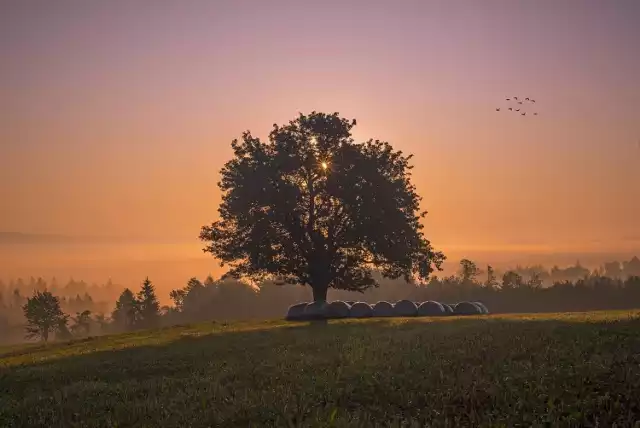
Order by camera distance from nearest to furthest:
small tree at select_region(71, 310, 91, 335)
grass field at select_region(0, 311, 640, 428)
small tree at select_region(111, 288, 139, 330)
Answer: grass field at select_region(0, 311, 640, 428), small tree at select_region(111, 288, 139, 330), small tree at select_region(71, 310, 91, 335)

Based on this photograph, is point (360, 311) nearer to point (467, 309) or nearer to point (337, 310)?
point (337, 310)

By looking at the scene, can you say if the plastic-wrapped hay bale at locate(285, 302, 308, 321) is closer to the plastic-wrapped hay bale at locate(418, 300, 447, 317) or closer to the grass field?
the plastic-wrapped hay bale at locate(418, 300, 447, 317)

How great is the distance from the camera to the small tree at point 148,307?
6176 inches

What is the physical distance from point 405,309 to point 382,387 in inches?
2087

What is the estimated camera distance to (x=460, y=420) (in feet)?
44.7

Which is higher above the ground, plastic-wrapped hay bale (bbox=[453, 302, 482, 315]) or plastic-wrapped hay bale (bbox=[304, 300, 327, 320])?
plastic-wrapped hay bale (bbox=[304, 300, 327, 320])

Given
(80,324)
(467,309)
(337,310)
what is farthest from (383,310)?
(80,324)

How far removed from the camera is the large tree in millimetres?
61156

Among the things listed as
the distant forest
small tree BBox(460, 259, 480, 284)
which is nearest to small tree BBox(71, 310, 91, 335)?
the distant forest

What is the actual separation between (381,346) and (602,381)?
11472 mm

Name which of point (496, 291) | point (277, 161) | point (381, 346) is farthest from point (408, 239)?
point (496, 291)

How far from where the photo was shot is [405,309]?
68.8 meters

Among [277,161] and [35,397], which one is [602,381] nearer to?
[35,397]

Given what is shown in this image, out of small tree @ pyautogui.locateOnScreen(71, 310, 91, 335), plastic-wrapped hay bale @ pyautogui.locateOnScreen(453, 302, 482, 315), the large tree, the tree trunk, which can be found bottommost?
small tree @ pyautogui.locateOnScreen(71, 310, 91, 335)
